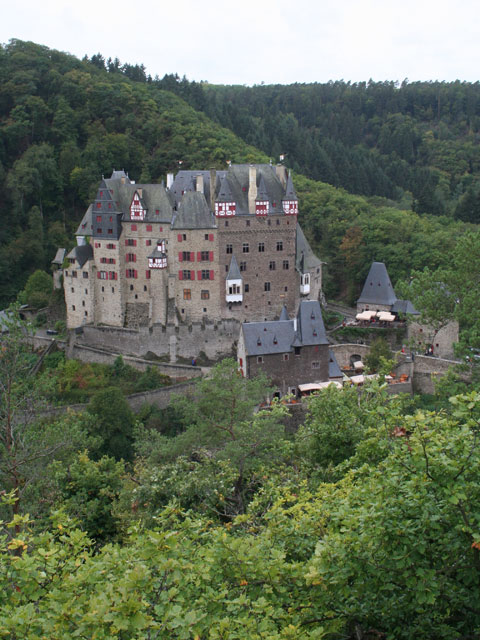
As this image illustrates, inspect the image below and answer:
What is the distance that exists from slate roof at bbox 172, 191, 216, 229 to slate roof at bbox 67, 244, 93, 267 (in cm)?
772

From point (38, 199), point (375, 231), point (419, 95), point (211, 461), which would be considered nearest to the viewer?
point (211, 461)

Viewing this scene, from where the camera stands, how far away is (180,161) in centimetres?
7044

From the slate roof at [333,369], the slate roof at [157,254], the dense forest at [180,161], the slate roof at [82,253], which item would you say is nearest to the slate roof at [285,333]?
the slate roof at [333,369]

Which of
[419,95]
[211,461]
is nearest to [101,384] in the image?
[211,461]

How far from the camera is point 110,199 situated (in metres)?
50.8

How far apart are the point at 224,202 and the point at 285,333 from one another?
10272 millimetres

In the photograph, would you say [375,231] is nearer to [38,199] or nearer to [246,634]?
[38,199]

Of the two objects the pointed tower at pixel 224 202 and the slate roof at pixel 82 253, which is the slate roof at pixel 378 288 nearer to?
the pointed tower at pixel 224 202

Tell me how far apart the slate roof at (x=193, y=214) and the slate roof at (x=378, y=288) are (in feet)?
45.1

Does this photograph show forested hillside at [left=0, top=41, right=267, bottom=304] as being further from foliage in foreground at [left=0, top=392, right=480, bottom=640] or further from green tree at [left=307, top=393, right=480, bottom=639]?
green tree at [left=307, top=393, right=480, bottom=639]

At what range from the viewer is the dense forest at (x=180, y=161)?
62375mm

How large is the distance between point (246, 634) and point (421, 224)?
5688cm

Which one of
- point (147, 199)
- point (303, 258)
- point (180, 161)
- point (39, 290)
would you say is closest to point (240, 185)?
point (147, 199)

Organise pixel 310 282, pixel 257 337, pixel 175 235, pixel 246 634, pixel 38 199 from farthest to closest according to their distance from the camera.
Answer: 1. pixel 38 199
2. pixel 310 282
3. pixel 175 235
4. pixel 257 337
5. pixel 246 634
